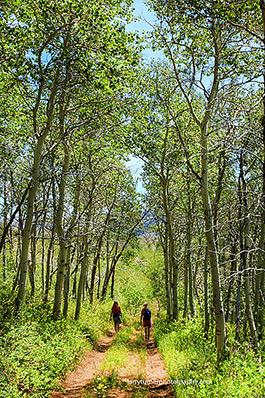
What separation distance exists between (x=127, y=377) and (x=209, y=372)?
226 cm

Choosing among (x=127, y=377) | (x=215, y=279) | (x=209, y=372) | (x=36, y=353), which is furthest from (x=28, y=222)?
(x=209, y=372)

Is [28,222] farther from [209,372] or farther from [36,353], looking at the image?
[209,372]

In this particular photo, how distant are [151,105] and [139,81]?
1.47 meters

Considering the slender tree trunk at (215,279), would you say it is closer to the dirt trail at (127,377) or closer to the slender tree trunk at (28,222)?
the dirt trail at (127,377)

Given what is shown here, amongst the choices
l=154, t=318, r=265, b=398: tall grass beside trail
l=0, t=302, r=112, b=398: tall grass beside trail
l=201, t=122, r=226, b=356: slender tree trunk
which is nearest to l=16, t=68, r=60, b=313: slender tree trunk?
l=0, t=302, r=112, b=398: tall grass beside trail

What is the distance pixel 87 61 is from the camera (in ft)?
21.2

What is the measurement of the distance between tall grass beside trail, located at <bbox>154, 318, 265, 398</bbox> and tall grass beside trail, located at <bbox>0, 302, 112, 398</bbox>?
2.94 metres

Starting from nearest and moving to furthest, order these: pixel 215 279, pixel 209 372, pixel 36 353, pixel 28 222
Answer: pixel 209 372 < pixel 36 353 < pixel 215 279 < pixel 28 222

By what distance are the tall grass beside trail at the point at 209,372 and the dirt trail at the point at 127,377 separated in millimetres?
366

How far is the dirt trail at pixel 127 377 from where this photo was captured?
5.93 m

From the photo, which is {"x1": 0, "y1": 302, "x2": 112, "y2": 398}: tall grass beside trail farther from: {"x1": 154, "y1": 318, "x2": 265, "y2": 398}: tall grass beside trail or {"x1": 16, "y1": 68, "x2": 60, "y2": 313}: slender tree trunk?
{"x1": 154, "y1": 318, "x2": 265, "y2": 398}: tall grass beside trail

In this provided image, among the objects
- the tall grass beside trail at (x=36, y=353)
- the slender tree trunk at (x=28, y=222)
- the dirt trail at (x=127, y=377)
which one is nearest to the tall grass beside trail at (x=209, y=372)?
the dirt trail at (x=127, y=377)

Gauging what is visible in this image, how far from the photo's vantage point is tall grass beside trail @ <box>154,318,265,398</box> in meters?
4.97

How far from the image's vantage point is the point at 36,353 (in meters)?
6.26
